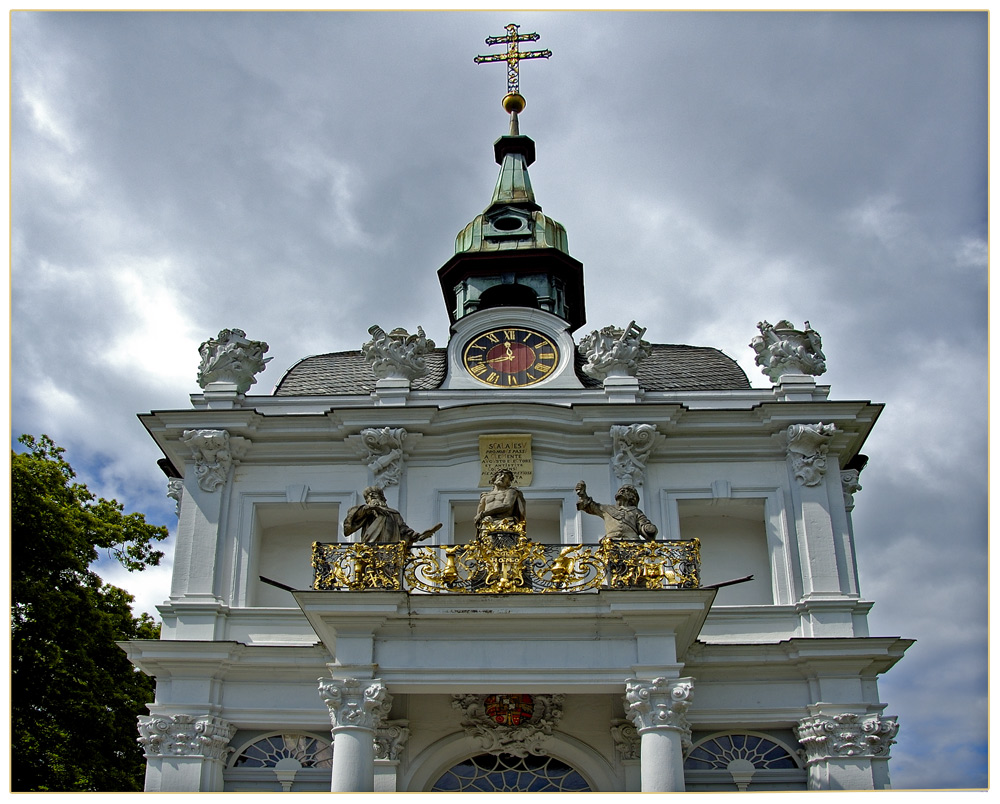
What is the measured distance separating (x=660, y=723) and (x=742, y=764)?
296 cm

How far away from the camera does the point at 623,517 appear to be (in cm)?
1559

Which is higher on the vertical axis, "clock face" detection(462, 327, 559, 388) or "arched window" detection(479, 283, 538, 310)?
"arched window" detection(479, 283, 538, 310)

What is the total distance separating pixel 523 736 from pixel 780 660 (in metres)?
3.93

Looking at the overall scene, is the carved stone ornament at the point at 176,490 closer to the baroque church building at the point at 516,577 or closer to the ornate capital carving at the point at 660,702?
the baroque church building at the point at 516,577

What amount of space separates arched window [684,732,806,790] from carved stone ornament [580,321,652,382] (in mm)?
6404

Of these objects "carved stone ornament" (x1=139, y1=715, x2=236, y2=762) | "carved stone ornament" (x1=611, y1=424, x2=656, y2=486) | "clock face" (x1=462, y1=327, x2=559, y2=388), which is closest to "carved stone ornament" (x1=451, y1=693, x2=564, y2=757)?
"carved stone ornament" (x1=139, y1=715, x2=236, y2=762)

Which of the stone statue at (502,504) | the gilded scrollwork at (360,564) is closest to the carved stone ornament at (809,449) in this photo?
the stone statue at (502,504)

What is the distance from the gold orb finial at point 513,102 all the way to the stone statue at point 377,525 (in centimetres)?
1639

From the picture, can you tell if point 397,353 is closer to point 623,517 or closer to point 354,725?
point 623,517

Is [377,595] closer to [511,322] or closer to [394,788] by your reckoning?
[394,788]

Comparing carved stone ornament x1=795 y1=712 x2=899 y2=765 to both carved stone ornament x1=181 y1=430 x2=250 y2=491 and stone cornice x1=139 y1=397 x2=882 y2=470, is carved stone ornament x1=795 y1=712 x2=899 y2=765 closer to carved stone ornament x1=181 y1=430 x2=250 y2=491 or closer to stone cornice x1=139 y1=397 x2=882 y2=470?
stone cornice x1=139 y1=397 x2=882 y2=470

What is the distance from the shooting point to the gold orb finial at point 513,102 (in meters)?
29.2

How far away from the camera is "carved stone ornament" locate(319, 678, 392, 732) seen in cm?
1421

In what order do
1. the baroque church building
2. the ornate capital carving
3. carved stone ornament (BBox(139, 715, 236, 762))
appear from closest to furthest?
the ornate capital carving, the baroque church building, carved stone ornament (BBox(139, 715, 236, 762))
